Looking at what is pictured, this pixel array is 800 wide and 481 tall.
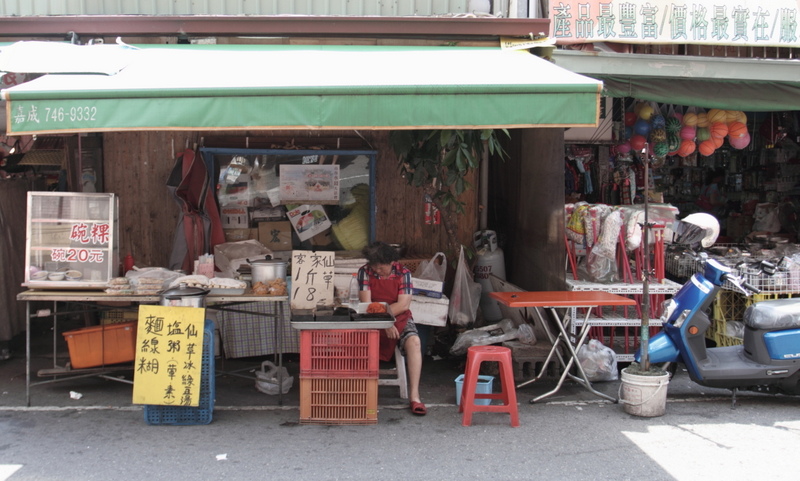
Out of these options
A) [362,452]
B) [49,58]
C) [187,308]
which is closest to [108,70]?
[49,58]

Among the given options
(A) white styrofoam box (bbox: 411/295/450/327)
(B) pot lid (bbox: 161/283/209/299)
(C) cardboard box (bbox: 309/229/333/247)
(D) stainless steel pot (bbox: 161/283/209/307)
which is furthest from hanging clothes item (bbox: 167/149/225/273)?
(A) white styrofoam box (bbox: 411/295/450/327)

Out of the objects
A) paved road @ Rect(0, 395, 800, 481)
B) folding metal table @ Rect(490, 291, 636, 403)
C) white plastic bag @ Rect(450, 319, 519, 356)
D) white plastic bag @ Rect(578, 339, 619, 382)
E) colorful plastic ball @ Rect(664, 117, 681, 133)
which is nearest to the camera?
paved road @ Rect(0, 395, 800, 481)

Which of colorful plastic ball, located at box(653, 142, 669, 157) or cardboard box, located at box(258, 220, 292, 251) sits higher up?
colorful plastic ball, located at box(653, 142, 669, 157)

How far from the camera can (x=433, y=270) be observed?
7.87 meters

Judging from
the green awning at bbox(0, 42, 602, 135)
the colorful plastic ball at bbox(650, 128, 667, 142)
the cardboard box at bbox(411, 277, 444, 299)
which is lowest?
the cardboard box at bbox(411, 277, 444, 299)

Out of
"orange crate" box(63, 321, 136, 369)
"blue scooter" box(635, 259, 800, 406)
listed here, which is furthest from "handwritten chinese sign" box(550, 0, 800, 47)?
"orange crate" box(63, 321, 136, 369)

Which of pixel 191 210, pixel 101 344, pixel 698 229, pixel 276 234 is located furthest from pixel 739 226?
pixel 101 344

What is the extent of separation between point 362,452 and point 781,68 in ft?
19.0

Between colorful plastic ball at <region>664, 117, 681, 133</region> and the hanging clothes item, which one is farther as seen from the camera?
colorful plastic ball at <region>664, 117, 681, 133</region>

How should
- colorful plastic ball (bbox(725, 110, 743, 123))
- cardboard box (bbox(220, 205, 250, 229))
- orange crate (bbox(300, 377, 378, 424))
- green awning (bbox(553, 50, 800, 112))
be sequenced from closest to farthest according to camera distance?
orange crate (bbox(300, 377, 378, 424)) < green awning (bbox(553, 50, 800, 112)) < colorful plastic ball (bbox(725, 110, 743, 123)) < cardboard box (bbox(220, 205, 250, 229))

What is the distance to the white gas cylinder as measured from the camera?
830 centimetres

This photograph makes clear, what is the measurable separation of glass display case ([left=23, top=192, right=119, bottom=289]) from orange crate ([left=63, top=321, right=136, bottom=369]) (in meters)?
0.66

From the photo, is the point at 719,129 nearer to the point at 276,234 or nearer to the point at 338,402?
the point at 276,234

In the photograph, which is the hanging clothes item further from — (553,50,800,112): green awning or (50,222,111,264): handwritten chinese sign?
(553,50,800,112): green awning
